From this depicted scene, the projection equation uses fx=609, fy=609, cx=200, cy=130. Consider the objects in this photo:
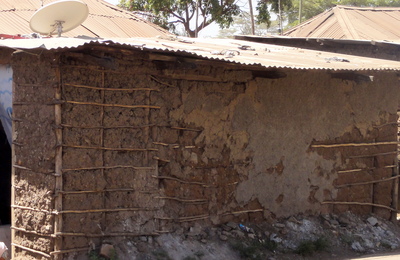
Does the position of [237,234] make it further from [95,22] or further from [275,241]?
[95,22]

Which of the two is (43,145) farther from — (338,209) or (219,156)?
(338,209)

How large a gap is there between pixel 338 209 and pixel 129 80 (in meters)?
3.82

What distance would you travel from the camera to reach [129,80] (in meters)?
6.32

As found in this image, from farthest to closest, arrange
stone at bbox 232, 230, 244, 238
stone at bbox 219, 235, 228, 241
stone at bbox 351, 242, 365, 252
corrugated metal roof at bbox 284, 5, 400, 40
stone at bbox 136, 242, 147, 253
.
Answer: corrugated metal roof at bbox 284, 5, 400, 40, stone at bbox 351, 242, 365, 252, stone at bbox 232, 230, 244, 238, stone at bbox 219, 235, 228, 241, stone at bbox 136, 242, 147, 253

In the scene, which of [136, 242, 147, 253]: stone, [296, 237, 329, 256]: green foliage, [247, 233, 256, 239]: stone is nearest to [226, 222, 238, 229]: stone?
[247, 233, 256, 239]: stone

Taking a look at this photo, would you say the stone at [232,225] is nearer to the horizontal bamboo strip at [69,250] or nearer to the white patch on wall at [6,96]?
the horizontal bamboo strip at [69,250]

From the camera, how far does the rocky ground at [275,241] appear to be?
640cm

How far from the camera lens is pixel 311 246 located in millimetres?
7504

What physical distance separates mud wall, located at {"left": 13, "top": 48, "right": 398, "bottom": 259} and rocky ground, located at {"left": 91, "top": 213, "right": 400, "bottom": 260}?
0.41ft

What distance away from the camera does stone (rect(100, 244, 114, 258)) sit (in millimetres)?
5988

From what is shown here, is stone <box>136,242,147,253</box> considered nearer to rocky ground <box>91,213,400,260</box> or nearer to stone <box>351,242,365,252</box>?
rocky ground <box>91,213,400,260</box>

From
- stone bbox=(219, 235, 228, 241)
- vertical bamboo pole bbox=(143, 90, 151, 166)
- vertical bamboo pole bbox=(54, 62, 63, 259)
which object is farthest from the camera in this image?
stone bbox=(219, 235, 228, 241)

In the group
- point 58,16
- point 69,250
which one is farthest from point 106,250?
point 58,16

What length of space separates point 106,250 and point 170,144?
4.45ft
